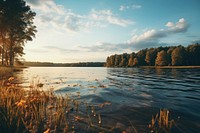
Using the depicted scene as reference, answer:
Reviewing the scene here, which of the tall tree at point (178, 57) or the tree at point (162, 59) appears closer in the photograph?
the tall tree at point (178, 57)

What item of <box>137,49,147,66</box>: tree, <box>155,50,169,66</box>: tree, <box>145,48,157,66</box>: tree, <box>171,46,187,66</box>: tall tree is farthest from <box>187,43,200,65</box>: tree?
<box>137,49,147,66</box>: tree

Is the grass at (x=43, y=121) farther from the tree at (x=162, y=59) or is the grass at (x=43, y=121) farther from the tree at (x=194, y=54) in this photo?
the tree at (x=194, y=54)

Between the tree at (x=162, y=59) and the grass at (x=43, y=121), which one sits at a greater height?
the tree at (x=162, y=59)

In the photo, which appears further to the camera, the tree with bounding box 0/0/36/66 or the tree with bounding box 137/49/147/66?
the tree with bounding box 137/49/147/66

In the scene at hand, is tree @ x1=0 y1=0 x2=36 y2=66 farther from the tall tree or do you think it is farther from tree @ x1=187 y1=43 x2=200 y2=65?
tree @ x1=187 y1=43 x2=200 y2=65

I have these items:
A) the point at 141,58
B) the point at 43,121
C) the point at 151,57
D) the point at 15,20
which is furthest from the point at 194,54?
the point at 43,121

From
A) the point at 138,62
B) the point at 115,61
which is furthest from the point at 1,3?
the point at 115,61

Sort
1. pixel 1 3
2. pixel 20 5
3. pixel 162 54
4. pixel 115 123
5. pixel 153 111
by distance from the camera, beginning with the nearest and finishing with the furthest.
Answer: pixel 115 123, pixel 153 111, pixel 1 3, pixel 20 5, pixel 162 54

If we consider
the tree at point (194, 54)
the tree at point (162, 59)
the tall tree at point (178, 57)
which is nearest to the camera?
the tall tree at point (178, 57)

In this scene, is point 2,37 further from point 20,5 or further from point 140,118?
point 140,118

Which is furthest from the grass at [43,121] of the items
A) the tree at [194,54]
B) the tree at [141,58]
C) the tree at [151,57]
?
the tree at [141,58]

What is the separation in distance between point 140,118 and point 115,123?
1667mm

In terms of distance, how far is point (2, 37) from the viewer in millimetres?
44969

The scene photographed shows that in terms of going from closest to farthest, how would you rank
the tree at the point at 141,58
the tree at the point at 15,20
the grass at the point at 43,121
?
the grass at the point at 43,121 < the tree at the point at 15,20 < the tree at the point at 141,58
